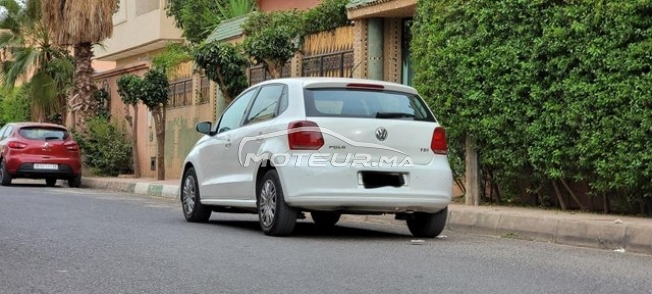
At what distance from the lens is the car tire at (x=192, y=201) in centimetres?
1197

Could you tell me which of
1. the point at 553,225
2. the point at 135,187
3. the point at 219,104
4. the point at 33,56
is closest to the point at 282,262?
the point at 553,225

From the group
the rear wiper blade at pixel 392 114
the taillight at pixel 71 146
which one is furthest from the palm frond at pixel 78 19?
the rear wiper blade at pixel 392 114

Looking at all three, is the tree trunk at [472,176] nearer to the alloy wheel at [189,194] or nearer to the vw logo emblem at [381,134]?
the alloy wheel at [189,194]

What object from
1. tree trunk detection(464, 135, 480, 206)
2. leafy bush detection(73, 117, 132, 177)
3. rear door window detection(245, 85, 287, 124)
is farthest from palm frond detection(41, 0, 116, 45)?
rear door window detection(245, 85, 287, 124)

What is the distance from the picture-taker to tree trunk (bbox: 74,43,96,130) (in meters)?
27.7

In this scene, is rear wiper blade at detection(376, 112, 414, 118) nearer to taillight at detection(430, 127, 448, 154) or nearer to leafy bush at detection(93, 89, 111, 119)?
taillight at detection(430, 127, 448, 154)

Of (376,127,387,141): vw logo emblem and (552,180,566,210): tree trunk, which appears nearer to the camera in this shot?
(376,127,387,141): vw logo emblem

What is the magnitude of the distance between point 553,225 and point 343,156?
8.47 ft

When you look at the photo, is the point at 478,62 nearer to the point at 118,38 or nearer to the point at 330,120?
the point at 330,120

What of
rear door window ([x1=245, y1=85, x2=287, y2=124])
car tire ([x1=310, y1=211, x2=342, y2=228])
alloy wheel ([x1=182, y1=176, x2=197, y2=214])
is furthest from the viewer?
alloy wheel ([x1=182, y1=176, x2=197, y2=214])

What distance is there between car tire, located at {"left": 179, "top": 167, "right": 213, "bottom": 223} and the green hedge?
368cm

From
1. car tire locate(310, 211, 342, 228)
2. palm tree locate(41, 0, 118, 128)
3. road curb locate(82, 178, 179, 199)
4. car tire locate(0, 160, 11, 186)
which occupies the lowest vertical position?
car tire locate(310, 211, 342, 228)

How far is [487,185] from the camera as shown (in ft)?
47.7

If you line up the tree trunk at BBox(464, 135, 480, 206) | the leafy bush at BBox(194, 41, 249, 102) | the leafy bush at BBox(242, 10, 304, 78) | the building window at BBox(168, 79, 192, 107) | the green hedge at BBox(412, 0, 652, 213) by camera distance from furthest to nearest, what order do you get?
1. the building window at BBox(168, 79, 192, 107)
2. the leafy bush at BBox(194, 41, 249, 102)
3. the leafy bush at BBox(242, 10, 304, 78)
4. the tree trunk at BBox(464, 135, 480, 206)
5. the green hedge at BBox(412, 0, 652, 213)
